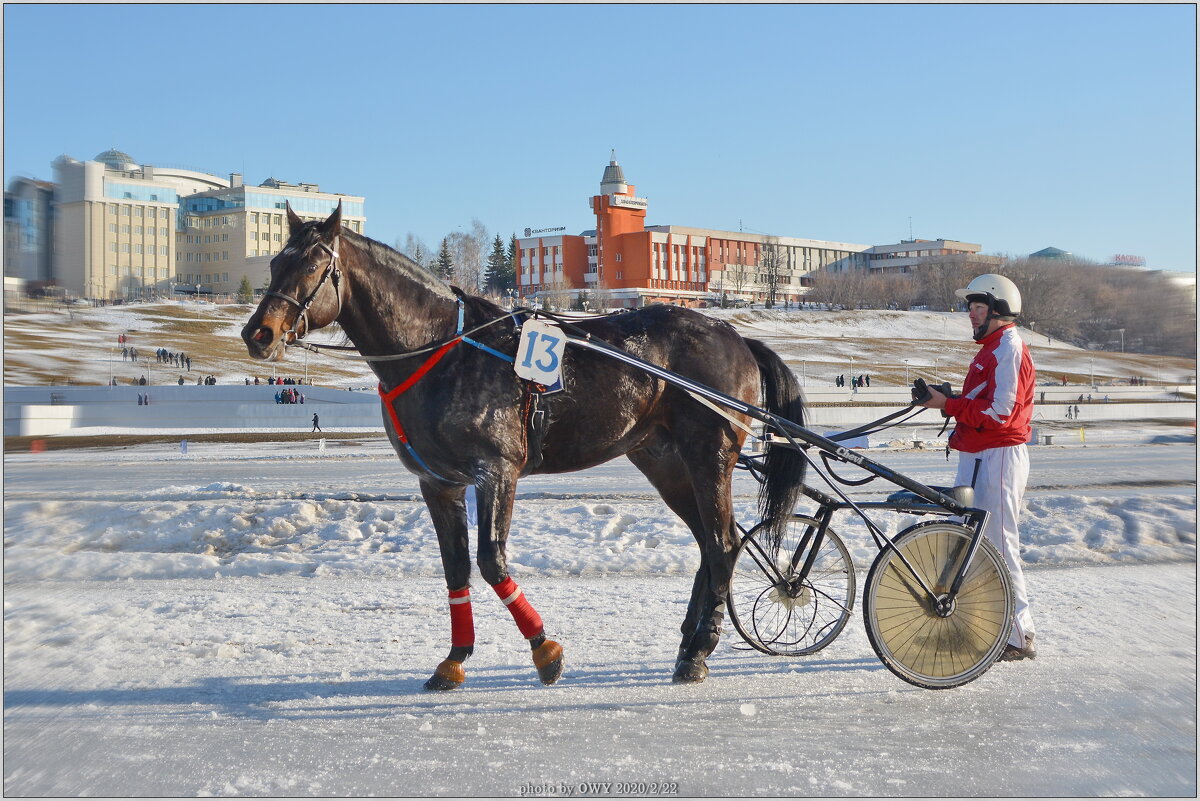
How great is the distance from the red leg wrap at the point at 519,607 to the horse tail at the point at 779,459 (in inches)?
61.8

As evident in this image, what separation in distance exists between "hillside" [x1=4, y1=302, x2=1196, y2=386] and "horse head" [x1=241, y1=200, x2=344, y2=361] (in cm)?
4158

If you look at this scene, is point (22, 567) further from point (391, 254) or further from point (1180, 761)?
point (1180, 761)

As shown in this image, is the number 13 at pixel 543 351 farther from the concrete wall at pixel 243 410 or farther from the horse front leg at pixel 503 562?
the concrete wall at pixel 243 410

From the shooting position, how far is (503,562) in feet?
16.3

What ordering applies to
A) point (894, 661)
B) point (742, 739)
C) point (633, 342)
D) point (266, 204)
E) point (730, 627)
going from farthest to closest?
point (266, 204) → point (730, 627) → point (633, 342) → point (894, 661) → point (742, 739)

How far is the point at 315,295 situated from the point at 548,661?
2.17 meters

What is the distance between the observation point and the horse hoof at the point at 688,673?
5.21 m

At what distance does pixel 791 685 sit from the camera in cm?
520

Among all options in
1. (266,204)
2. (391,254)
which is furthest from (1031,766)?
(266,204)

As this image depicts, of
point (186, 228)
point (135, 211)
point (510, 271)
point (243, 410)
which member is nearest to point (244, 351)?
point (135, 211)

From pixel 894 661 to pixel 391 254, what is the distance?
3.37 m

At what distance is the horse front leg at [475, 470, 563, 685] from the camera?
491cm

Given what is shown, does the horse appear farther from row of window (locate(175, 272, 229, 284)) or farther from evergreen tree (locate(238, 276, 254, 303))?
row of window (locate(175, 272, 229, 284))

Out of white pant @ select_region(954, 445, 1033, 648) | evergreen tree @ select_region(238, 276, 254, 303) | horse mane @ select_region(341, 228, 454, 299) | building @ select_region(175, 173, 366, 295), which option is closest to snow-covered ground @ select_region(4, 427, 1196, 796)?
white pant @ select_region(954, 445, 1033, 648)
